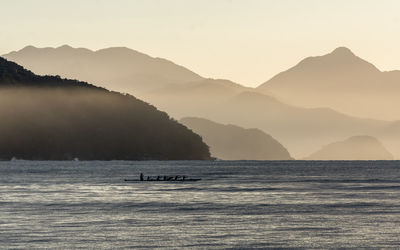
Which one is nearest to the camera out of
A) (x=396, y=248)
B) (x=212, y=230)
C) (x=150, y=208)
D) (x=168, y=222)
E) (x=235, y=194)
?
(x=396, y=248)

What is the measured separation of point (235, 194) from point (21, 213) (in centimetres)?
5383

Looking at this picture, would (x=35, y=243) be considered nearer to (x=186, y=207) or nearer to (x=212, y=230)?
(x=212, y=230)

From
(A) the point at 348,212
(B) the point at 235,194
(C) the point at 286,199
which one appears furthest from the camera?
(B) the point at 235,194

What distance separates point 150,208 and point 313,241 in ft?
147

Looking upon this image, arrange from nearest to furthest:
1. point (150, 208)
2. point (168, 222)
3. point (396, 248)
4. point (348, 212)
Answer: point (396, 248) → point (168, 222) → point (348, 212) → point (150, 208)

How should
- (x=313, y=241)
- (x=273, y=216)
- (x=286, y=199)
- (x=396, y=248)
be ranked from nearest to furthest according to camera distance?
(x=396, y=248) < (x=313, y=241) < (x=273, y=216) < (x=286, y=199)

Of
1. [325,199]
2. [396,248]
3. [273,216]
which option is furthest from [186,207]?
[396,248]

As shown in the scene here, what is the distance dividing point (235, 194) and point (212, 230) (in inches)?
2624

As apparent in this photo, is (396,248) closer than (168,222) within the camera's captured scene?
Yes

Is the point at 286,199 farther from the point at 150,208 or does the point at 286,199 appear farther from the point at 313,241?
the point at 313,241

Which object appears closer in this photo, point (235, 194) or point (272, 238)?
point (272, 238)

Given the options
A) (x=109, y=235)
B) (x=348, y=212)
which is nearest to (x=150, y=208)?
(x=348, y=212)

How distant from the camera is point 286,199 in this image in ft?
451

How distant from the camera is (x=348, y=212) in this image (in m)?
110
